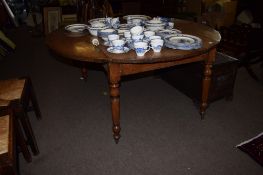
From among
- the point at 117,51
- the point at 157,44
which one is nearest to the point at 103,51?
the point at 117,51

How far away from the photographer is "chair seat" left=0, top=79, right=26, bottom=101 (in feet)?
5.36

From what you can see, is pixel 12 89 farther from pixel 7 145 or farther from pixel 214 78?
pixel 214 78

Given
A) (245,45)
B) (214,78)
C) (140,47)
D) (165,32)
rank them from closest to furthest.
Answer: (140,47)
(165,32)
(214,78)
(245,45)

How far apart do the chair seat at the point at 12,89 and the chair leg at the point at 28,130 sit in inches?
5.8

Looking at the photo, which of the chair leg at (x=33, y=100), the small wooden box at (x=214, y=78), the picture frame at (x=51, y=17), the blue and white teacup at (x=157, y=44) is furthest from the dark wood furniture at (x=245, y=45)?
the picture frame at (x=51, y=17)

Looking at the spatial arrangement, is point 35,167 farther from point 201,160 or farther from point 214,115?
point 214,115

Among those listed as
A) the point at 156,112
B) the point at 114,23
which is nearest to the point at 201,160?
the point at 156,112

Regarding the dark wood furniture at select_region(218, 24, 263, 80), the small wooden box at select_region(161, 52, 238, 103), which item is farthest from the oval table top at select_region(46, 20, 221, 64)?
the dark wood furniture at select_region(218, 24, 263, 80)

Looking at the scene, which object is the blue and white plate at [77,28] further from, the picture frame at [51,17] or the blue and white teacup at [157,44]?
the picture frame at [51,17]

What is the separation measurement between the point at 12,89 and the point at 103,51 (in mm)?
688

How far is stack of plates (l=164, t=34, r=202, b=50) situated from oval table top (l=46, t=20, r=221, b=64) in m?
0.03

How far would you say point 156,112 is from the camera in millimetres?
2242

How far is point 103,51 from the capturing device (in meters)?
1.59

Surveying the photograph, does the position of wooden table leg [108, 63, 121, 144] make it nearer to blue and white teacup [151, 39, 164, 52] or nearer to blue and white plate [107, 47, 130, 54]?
blue and white plate [107, 47, 130, 54]
